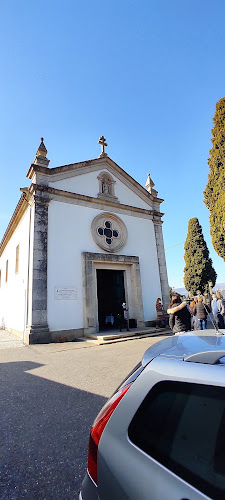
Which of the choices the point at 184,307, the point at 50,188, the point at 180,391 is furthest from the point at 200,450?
the point at 50,188

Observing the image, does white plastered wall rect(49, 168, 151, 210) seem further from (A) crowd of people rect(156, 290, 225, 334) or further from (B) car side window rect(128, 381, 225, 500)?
(B) car side window rect(128, 381, 225, 500)

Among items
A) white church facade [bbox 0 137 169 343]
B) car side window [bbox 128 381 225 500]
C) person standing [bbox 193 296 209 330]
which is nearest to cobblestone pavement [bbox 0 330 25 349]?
white church facade [bbox 0 137 169 343]

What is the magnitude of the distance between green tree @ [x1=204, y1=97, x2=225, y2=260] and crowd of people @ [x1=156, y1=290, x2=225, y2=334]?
7112 mm

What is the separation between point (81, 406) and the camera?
3557mm

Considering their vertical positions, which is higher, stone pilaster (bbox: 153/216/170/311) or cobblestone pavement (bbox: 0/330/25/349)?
stone pilaster (bbox: 153/216/170/311)

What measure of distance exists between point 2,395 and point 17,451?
5.85 feet

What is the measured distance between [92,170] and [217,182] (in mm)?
8990

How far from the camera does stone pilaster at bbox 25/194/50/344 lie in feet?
29.8

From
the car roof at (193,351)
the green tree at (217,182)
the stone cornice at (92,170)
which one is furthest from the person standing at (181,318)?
the green tree at (217,182)

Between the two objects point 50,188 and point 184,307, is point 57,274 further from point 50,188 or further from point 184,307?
point 184,307

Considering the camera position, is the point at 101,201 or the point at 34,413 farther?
the point at 101,201

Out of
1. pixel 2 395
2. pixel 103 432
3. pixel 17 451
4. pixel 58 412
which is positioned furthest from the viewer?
pixel 2 395

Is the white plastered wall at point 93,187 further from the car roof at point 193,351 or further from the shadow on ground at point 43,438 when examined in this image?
the car roof at point 193,351

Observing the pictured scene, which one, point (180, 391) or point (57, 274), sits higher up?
point (57, 274)
